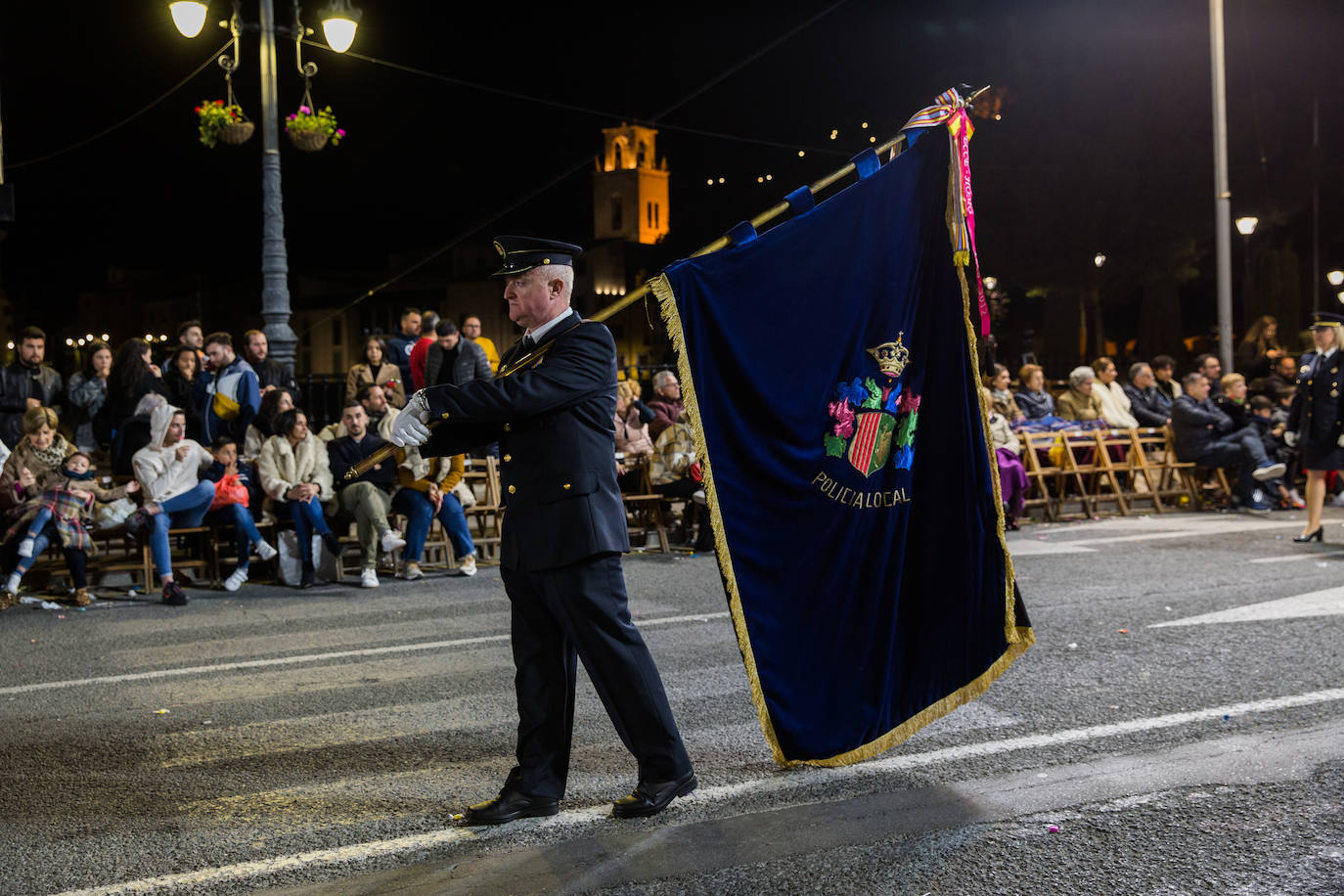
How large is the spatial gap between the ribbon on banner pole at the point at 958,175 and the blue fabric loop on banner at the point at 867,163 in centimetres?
20

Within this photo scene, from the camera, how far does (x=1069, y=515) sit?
602 inches

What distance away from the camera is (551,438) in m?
4.46

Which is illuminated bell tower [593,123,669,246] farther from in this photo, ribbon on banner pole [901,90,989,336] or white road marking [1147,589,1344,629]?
ribbon on banner pole [901,90,989,336]

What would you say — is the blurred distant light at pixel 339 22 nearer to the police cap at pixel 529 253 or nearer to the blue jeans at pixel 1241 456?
the police cap at pixel 529 253

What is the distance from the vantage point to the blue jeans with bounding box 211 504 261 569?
10.7 m

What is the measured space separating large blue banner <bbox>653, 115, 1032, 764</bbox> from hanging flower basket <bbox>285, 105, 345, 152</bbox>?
10370 millimetres

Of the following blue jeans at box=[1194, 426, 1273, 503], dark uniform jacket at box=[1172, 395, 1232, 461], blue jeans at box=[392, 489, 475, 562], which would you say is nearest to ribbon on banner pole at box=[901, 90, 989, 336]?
blue jeans at box=[392, 489, 475, 562]

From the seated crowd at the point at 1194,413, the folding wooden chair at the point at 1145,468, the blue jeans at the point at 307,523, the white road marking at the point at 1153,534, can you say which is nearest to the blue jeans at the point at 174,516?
the blue jeans at the point at 307,523

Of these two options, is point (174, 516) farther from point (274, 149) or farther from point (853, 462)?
point (853, 462)

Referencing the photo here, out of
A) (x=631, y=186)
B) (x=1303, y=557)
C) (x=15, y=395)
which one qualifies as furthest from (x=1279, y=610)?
(x=631, y=186)

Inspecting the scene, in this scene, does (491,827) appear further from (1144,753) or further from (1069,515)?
(1069,515)

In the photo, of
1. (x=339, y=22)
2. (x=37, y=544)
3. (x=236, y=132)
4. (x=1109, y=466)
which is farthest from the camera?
(x=1109, y=466)

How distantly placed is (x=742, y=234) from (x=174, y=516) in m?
7.48

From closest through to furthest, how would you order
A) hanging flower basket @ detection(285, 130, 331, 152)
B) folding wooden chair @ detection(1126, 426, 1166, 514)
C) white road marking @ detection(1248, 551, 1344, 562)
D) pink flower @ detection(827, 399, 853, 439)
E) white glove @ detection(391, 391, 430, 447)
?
white glove @ detection(391, 391, 430, 447) < pink flower @ detection(827, 399, 853, 439) < white road marking @ detection(1248, 551, 1344, 562) < hanging flower basket @ detection(285, 130, 331, 152) < folding wooden chair @ detection(1126, 426, 1166, 514)
